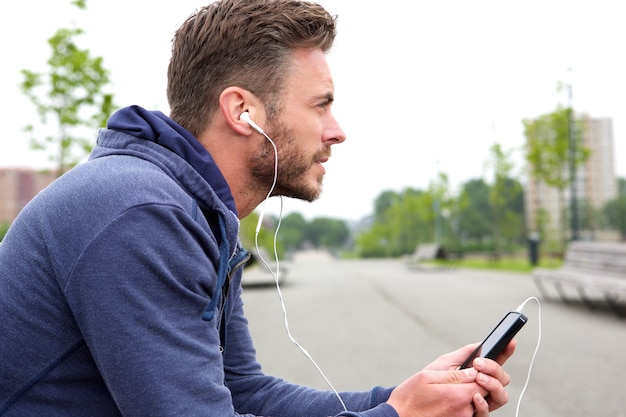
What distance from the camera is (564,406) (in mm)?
4969

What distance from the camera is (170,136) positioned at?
1.54 metres

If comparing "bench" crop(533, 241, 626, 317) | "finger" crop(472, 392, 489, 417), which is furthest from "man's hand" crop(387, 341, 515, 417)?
"bench" crop(533, 241, 626, 317)

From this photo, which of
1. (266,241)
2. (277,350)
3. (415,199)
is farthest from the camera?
(415,199)

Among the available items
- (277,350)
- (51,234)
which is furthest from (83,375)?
(277,350)

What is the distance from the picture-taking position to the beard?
1804mm

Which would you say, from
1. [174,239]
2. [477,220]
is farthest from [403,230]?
[174,239]

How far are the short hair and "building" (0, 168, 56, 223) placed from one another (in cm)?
1316

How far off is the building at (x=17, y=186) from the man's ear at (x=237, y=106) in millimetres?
13248

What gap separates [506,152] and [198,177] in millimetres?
32959

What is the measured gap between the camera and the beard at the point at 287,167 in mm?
1804

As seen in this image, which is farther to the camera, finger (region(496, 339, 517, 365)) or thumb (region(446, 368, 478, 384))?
finger (region(496, 339, 517, 365))

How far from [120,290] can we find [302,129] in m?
0.77

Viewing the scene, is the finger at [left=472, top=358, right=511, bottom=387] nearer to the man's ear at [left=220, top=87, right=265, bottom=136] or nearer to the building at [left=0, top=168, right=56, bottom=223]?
the man's ear at [left=220, top=87, right=265, bottom=136]

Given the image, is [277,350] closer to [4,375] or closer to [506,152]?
[4,375]
